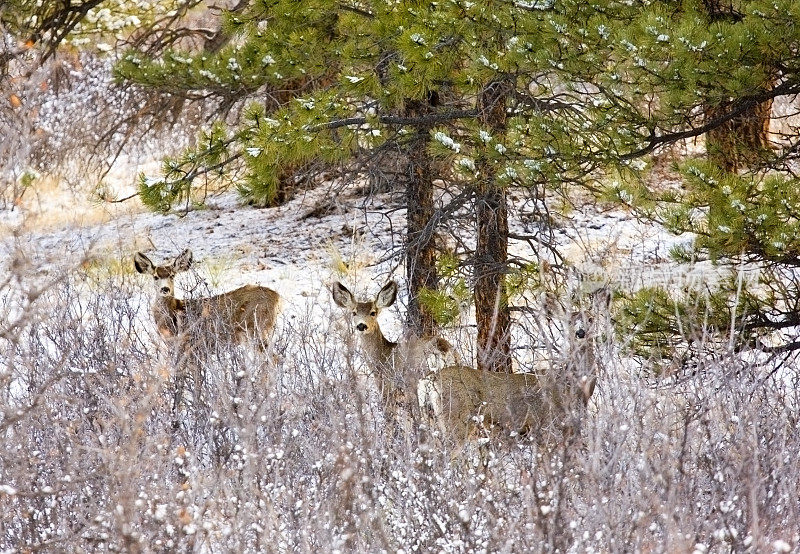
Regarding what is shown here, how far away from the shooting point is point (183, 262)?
33.8ft

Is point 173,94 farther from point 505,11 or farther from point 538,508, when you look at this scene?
→ point 538,508

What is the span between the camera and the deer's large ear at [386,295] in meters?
8.59

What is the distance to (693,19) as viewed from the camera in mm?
6383

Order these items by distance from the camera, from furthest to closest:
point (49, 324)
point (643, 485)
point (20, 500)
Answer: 1. point (49, 324)
2. point (20, 500)
3. point (643, 485)

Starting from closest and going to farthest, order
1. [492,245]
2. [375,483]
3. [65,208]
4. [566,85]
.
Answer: [375,483] → [566,85] → [492,245] → [65,208]

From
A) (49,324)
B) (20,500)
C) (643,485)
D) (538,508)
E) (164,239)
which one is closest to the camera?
(538,508)

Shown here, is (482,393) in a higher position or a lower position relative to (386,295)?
lower

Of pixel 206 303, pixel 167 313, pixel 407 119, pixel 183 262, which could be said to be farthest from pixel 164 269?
pixel 407 119

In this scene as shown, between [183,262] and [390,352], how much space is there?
8.66 feet

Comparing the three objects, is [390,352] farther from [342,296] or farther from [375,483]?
[375,483]

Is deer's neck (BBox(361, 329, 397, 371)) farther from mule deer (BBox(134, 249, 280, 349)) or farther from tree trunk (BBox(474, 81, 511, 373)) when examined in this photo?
→ mule deer (BBox(134, 249, 280, 349))

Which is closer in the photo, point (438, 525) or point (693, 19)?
point (438, 525)

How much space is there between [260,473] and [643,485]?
1788 millimetres

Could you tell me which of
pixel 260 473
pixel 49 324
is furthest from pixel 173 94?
pixel 260 473
